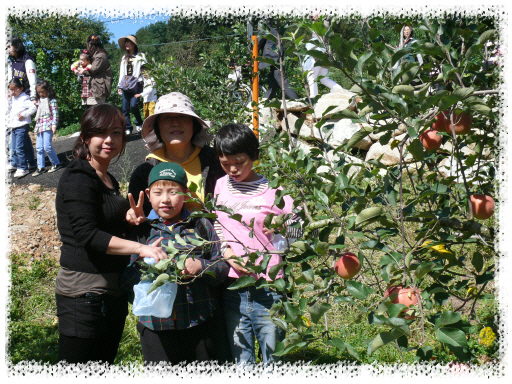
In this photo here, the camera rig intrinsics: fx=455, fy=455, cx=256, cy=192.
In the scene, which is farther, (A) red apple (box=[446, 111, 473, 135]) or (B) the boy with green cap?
(B) the boy with green cap

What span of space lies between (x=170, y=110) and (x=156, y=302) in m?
0.91

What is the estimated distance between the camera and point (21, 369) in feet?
6.47

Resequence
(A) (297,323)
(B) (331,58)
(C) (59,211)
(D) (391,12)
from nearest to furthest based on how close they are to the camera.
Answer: (B) (331,58) < (A) (297,323) < (D) (391,12) < (C) (59,211)

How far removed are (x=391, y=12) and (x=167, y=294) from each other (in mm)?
1382

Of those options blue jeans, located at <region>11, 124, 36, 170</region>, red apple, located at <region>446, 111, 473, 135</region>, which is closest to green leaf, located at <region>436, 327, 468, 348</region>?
red apple, located at <region>446, 111, 473, 135</region>

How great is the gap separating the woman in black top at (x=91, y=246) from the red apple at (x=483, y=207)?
3.94 feet

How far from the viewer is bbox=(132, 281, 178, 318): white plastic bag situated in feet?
5.80

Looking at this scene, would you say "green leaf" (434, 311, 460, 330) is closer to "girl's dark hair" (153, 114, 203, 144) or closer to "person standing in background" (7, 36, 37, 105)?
"girl's dark hair" (153, 114, 203, 144)

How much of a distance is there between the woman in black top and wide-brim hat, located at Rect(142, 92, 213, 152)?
25 centimetres

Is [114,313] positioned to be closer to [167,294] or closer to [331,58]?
[167,294]

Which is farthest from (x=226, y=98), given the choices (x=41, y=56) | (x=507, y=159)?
(x=41, y=56)

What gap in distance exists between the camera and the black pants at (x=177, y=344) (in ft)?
6.29

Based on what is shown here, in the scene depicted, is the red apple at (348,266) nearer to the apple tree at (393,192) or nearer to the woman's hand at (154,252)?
the apple tree at (393,192)

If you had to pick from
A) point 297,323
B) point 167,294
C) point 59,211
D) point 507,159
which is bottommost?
point 167,294
